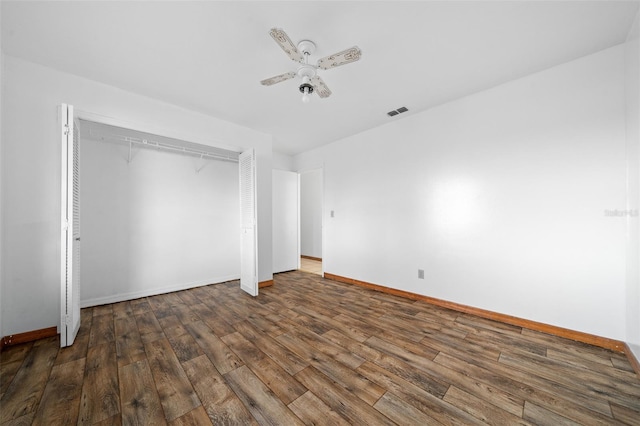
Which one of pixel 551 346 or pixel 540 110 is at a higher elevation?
pixel 540 110

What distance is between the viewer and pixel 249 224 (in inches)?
146

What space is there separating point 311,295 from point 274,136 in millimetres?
2997

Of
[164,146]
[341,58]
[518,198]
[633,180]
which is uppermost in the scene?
[341,58]

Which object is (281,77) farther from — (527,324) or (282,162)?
(527,324)

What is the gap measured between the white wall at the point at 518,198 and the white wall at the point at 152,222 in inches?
118

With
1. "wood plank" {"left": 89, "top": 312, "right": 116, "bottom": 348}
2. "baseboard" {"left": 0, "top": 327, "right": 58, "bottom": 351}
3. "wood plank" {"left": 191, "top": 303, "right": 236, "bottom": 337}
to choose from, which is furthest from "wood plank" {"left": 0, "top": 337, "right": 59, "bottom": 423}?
"wood plank" {"left": 191, "top": 303, "right": 236, "bottom": 337}

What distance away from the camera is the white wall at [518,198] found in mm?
2150

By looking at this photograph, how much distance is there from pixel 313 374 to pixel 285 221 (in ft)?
12.2

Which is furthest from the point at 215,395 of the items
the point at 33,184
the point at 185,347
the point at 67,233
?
the point at 33,184

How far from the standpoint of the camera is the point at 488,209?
2.76 m

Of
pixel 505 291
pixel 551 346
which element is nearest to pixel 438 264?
pixel 505 291

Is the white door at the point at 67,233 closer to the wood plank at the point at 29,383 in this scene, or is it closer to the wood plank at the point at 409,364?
the wood plank at the point at 29,383

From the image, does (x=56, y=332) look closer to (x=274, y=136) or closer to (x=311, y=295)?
(x=311, y=295)

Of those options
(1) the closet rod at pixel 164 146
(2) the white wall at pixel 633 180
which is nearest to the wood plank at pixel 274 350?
(2) the white wall at pixel 633 180
